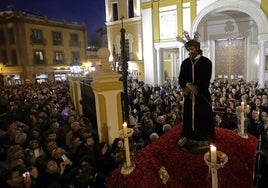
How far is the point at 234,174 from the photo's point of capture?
4.00 metres

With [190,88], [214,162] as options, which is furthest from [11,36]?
[214,162]

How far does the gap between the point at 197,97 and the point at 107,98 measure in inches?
80.8

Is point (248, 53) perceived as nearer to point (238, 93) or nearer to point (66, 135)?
point (238, 93)

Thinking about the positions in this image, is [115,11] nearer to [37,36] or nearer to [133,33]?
[133,33]

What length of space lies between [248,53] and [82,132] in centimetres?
1802

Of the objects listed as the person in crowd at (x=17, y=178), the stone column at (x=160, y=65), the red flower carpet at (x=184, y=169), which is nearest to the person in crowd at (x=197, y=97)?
the red flower carpet at (x=184, y=169)

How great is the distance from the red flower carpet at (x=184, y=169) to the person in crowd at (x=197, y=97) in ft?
1.15

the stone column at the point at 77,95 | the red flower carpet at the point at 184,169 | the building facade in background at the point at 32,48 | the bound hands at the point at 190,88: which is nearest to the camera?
the red flower carpet at the point at 184,169

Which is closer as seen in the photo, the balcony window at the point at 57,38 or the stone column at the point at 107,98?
the stone column at the point at 107,98

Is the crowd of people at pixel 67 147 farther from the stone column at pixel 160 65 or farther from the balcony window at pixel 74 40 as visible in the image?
the balcony window at pixel 74 40

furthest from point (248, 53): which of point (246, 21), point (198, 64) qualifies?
point (198, 64)

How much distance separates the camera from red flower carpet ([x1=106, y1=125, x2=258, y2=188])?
387cm

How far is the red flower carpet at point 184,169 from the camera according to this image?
3869 mm

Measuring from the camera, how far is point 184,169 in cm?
411
